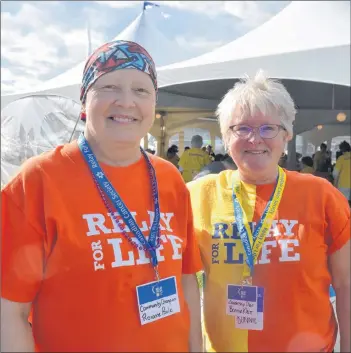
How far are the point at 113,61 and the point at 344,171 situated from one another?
5306 millimetres

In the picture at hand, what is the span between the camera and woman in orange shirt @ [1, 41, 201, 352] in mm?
949

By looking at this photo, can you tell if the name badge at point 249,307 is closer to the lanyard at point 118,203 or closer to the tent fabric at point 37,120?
the lanyard at point 118,203

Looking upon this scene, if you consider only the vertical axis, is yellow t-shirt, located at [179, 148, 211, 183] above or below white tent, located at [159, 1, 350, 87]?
below

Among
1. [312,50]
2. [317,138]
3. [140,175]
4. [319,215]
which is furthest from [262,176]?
[317,138]

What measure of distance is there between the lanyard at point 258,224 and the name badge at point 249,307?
5 cm

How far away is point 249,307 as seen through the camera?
1.26 meters

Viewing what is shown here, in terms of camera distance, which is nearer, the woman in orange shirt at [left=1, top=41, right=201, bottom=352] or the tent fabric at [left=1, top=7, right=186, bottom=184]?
the woman in orange shirt at [left=1, top=41, right=201, bottom=352]

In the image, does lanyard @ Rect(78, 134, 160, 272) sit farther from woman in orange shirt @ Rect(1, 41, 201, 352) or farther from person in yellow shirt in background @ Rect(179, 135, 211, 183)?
person in yellow shirt in background @ Rect(179, 135, 211, 183)

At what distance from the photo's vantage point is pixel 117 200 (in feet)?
3.51

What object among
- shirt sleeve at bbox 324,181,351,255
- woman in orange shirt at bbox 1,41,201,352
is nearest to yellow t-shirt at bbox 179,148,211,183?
shirt sleeve at bbox 324,181,351,255

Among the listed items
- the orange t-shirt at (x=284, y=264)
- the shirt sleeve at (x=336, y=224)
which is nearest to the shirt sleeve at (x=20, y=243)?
the orange t-shirt at (x=284, y=264)

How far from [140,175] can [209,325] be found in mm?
568

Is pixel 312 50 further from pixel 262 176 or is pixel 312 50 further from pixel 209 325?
pixel 209 325

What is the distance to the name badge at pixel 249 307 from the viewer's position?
1259 mm
